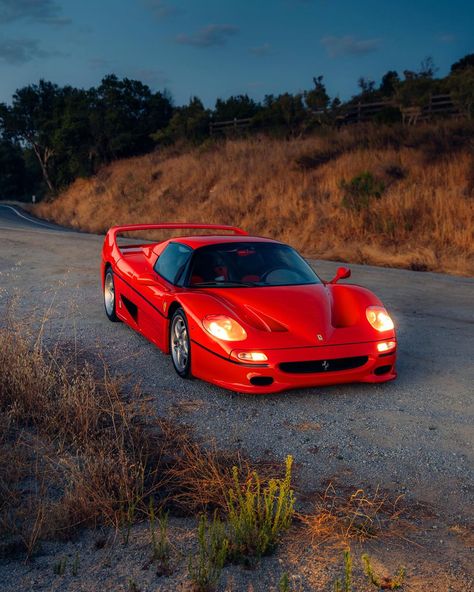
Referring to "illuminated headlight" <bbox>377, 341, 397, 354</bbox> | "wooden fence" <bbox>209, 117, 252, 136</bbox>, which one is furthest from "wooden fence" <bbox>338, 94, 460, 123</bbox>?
"illuminated headlight" <bbox>377, 341, 397, 354</bbox>

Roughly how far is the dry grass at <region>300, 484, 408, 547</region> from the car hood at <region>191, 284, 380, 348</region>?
1.82 m

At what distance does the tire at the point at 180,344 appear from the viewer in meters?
6.30

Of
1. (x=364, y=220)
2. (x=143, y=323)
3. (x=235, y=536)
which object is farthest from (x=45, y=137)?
(x=235, y=536)

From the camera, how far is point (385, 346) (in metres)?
6.15

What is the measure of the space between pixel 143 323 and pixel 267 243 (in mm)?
1547

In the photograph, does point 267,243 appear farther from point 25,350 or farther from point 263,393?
point 25,350

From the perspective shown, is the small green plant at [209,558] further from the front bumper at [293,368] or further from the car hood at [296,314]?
the car hood at [296,314]

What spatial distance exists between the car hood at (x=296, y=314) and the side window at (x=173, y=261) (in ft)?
2.09

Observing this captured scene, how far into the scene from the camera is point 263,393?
579 centimetres

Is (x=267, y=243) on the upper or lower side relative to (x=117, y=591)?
upper

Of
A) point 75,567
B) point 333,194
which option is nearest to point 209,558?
point 75,567

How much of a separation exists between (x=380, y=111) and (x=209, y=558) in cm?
3098

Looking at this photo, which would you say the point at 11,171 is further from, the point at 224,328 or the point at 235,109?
the point at 224,328

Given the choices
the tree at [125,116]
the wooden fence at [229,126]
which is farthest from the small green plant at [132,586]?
the tree at [125,116]
